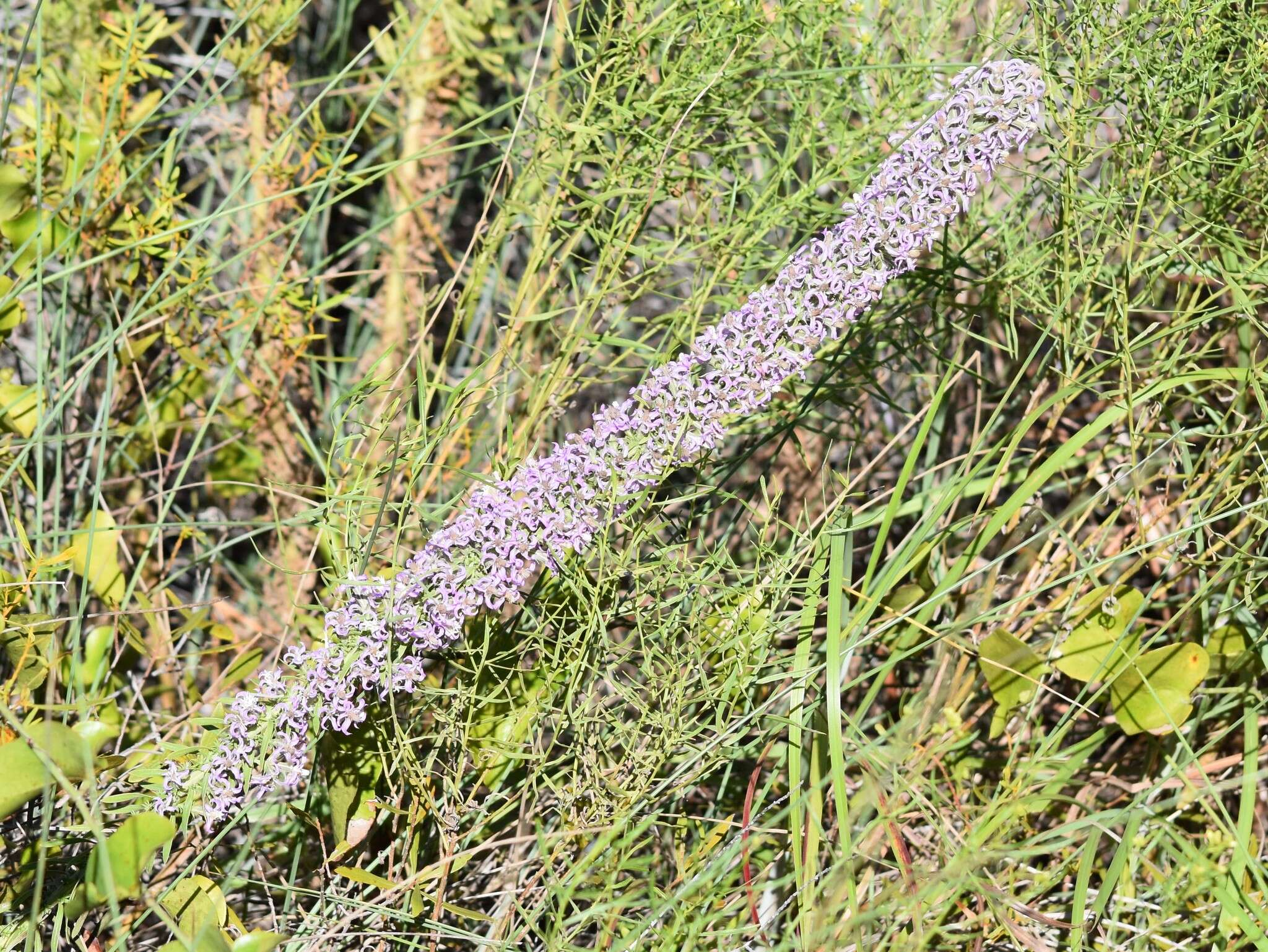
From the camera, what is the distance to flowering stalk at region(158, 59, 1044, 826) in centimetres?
80

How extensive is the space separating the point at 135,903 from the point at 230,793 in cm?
18

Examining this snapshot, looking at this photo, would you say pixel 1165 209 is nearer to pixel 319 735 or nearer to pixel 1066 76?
pixel 1066 76

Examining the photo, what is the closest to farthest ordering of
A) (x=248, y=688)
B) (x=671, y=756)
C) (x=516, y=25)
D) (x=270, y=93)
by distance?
(x=671, y=756) < (x=248, y=688) < (x=270, y=93) < (x=516, y=25)

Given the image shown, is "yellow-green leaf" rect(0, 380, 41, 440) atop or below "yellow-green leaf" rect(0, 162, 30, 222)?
below

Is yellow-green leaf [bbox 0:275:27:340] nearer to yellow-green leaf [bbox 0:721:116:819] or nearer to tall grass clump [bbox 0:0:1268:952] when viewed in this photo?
tall grass clump [bbox 0:0:1268:952]

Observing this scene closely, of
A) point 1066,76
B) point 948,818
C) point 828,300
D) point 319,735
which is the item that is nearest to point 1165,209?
point 1066,76

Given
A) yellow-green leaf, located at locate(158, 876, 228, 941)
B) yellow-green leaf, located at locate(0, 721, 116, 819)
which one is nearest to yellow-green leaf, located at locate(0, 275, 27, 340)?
yellow-green leaf, located at locate(0, 721, 116, 819)

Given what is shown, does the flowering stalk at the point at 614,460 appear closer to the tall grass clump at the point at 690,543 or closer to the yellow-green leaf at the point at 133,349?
the tall grass clump at the point at 690,543

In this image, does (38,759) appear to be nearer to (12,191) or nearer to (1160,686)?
(12,191)

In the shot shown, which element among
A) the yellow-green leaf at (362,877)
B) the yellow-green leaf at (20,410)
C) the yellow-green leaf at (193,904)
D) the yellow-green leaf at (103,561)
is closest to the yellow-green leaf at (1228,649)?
the yellow-green leaf at (362,877)

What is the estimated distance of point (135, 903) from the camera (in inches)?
36.1

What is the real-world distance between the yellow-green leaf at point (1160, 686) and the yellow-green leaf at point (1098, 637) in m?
0.02

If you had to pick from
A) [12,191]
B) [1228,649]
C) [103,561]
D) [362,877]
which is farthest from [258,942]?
[1228,649]

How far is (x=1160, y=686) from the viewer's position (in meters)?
1.02
